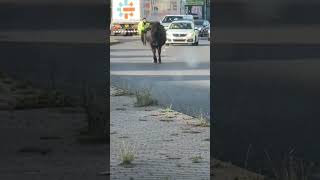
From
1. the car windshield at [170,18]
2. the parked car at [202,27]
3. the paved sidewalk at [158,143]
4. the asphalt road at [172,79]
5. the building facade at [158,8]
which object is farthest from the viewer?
the parked car at [202,27]

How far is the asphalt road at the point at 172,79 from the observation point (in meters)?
12.2

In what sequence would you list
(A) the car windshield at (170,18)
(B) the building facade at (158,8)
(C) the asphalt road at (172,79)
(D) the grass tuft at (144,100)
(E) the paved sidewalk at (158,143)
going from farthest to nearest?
(B) the building facade at (158,8) → (A) the car windshield at (170,18) → (C) the asphalt road at (172,79) → (D) the grass tuft at (144,100) → (E) the paved sidewalk at (158,143)

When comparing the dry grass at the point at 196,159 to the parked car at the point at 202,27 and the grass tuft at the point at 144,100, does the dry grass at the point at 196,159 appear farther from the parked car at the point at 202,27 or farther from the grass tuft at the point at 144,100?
the parked car at the point at 202,27

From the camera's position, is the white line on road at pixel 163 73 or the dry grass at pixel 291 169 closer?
the dry grass at pixel 291 169

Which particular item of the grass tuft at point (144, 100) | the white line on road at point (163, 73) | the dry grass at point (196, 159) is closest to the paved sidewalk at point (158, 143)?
the dry grass at point (196, 159)

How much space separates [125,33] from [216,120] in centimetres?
3755

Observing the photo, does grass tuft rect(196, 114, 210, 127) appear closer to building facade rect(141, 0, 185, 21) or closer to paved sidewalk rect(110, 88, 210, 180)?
paved sidewalk rect(110, 88, 210, 180)

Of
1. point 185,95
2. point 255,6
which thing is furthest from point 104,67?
point 185,95

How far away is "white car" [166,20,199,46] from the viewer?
111ft

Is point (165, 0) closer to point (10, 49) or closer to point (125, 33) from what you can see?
point (125, 33)

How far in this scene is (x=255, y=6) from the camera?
480cm

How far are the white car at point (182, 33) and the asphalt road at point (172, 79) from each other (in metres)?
7.69

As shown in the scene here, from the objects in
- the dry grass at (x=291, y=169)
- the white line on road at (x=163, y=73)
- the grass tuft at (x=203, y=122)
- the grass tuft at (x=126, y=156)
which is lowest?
the white line on road at (x=163, y=73)

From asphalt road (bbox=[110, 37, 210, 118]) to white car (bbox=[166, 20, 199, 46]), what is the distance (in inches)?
303
